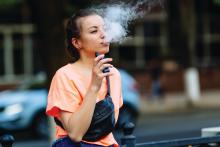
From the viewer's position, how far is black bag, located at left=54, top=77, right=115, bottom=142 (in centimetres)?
344

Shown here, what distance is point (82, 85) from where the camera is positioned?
3.46 m

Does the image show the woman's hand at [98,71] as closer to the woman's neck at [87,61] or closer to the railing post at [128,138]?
the woman's neck at [87,61]

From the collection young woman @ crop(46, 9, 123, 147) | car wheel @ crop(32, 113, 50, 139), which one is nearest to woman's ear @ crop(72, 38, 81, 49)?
young woman @ crop(46, 9, 123, 147)

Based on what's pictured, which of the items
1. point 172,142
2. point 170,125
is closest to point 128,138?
point 172,142

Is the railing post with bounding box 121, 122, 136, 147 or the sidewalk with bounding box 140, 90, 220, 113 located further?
Answer: the sidewalk with bounding box 140, 90, 220, 113

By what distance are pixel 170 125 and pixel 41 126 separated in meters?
3.31

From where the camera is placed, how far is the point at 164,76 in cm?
2706

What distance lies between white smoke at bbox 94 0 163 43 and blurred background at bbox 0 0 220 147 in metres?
7.55

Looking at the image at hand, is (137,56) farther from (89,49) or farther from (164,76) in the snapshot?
(89,49)

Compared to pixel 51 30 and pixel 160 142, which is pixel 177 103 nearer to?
pixel 51 30

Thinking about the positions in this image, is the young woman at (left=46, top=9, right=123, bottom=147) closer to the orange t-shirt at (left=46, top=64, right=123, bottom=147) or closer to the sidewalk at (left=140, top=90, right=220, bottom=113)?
the orange t-shirt at (left=46, top=64, right=123, bottom=147)

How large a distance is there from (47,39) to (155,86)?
36.6 ft

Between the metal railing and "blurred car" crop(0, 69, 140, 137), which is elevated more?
the metal railing

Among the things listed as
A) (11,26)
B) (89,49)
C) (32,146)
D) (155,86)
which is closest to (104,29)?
(89,49)
